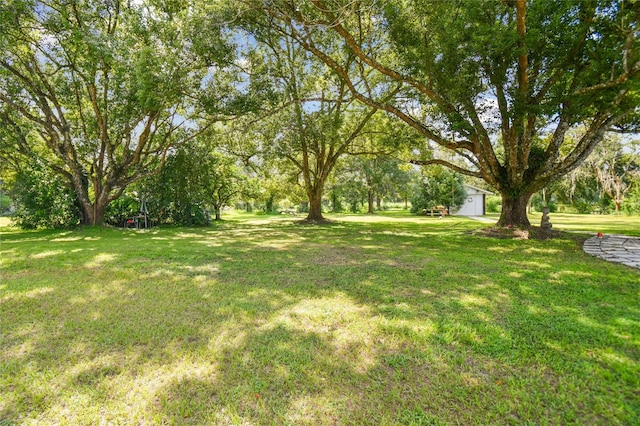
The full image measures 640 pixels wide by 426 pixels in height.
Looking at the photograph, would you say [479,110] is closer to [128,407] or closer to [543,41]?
[543,41]

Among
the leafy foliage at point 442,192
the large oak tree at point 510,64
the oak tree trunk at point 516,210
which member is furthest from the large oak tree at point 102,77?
the leafy foliage at point 442,192

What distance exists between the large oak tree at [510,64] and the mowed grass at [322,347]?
4.76 m

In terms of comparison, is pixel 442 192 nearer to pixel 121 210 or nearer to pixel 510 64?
pixel 510 64

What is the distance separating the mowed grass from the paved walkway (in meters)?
0.90

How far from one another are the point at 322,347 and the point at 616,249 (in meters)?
7.99

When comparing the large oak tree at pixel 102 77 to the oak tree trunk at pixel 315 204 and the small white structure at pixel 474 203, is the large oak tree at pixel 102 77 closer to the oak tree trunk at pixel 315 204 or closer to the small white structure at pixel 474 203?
the oak tree trunk at pixel 315 204

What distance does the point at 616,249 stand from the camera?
690 cm

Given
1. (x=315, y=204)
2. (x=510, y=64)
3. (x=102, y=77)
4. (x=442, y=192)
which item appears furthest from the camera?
(x=442, y=192)

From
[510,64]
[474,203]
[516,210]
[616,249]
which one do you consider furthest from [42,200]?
[474,203]

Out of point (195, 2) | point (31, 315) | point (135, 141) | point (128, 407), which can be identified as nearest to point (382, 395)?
point (128, 407)

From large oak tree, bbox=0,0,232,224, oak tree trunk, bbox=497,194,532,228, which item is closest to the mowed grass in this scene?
oak tree trunk, bbox=497,194,532,228

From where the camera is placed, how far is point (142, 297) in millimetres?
3924

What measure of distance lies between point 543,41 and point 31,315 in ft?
36.4

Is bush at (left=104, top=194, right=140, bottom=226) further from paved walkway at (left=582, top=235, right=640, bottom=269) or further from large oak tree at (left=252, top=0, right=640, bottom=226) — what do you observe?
paved walkway at (left=582, top=235, right=640, bottom=269)
